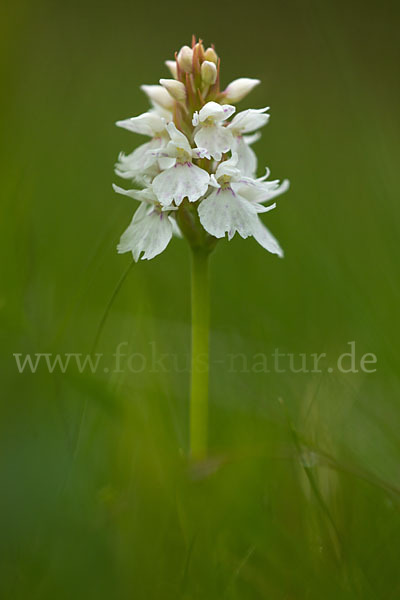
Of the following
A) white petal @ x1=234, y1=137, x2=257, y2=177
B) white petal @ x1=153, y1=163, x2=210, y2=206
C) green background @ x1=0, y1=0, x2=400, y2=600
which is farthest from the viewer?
white petal @ x1=234, y1=137, x2=257, y2=177

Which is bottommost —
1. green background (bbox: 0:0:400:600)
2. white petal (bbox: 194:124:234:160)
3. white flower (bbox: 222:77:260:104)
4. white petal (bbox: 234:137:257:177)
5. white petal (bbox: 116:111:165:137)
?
green background (bbox: 0:0:400:600)

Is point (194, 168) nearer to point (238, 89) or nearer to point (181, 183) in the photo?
point (181, 183)

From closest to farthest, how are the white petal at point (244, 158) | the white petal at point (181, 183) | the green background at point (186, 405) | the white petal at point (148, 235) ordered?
the green background at point (186, 405), the white petal at point (181, 183), the white petal at point (148, 235), the white petal at point (244, 158)

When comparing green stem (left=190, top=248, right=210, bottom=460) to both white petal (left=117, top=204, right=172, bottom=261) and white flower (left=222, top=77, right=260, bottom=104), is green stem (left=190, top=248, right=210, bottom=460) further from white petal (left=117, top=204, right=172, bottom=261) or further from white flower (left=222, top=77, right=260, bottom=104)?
white flower (left=222, top=77, right=260, bottom=104)

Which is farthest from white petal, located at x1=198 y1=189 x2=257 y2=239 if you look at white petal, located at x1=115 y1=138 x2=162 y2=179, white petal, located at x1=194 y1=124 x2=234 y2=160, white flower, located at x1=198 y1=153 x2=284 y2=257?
white petal, located at x1=115 y1=138 x2=162 y2=179

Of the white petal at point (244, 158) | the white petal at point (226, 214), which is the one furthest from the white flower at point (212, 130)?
the white petal at point (244, 158)

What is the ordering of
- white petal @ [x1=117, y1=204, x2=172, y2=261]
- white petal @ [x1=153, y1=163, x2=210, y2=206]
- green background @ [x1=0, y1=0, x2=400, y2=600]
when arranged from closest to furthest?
green background @ [x1=0, y1=0, x2=400, y2=600] → white petal @ [x1=153, y1=163, x2=210, y2=206] → white petal @ [x1=117, y1=204, x2=172, y2=261]

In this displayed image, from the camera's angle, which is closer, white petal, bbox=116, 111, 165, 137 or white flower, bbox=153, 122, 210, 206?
white flower, bbox=153, 122, 210, 206

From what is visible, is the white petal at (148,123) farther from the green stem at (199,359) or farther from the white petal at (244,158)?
the green stem at (199,359)
